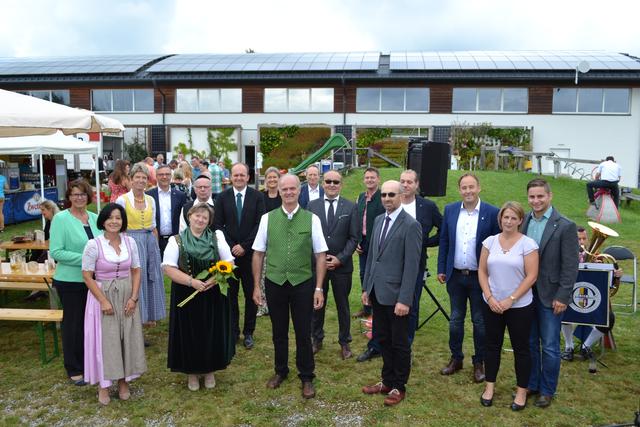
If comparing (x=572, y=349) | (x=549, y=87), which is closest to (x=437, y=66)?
(x=549, y=87)

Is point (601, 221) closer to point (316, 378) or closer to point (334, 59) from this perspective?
point (316, 378)

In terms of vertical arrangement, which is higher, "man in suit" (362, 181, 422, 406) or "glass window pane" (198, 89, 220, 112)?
"glass window pane" (198, 89, 220, 112)

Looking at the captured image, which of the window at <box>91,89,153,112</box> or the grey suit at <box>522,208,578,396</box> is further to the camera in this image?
the window at <box>91,89,153,112</box>

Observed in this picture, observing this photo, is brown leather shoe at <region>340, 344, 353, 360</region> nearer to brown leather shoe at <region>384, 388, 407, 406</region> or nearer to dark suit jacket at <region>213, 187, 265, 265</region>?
brown leather shoe at <region>384, 388, 407, 406</region>

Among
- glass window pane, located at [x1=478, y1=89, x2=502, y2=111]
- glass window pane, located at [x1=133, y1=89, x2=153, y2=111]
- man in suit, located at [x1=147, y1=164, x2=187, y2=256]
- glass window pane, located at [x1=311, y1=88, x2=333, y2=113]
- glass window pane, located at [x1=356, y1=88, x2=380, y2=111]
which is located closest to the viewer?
man in suit, located at [x1=147, y1=164, x2=187, y2=256]

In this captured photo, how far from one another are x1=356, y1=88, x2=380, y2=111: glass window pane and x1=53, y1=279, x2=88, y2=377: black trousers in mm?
22449

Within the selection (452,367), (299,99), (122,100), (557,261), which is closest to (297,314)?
(452,367)

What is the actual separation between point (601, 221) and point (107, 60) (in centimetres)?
2695

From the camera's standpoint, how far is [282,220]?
4.17m

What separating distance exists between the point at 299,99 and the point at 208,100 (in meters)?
4.88

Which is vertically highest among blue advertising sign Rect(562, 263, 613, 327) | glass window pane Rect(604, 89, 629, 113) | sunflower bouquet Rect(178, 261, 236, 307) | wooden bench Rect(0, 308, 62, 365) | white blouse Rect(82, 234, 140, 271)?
glass window pane Rect(604, 89, 629, 113)

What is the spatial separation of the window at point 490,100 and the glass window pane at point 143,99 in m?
15.9

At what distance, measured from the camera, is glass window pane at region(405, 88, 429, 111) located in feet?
82.6

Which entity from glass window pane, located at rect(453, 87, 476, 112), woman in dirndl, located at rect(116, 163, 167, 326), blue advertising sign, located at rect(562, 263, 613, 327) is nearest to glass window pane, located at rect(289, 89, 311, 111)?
glass window pane, located at rect(453, 87, 476, 112)
